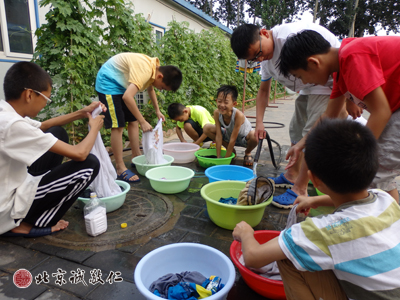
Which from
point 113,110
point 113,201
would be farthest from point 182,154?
point 113,201

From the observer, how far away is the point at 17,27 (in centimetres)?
319

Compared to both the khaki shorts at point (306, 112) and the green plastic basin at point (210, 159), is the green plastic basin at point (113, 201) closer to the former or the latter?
the green plastic basin at point (210, 159)

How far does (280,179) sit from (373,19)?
32.8m

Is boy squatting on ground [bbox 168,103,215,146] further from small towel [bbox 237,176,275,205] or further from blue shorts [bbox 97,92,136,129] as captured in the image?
small towel [bbox 237,176,275,205]

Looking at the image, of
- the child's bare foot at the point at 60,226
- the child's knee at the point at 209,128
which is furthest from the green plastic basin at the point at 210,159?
the child's bare foot at the point at 60,226

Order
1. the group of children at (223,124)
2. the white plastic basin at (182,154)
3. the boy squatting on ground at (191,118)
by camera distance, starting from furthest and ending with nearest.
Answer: the boy squatting on ground at (191,118)
the white plastic basin at (182,154)
the group of children at (223,124)

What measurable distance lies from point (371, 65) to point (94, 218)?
6.34 feet

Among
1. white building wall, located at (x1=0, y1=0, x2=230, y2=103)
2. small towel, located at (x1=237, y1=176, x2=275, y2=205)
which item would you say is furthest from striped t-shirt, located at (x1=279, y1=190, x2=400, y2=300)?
white building wall, located at (x1=0, y1=0, x2=230, y2=103)

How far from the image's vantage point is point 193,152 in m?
3.67

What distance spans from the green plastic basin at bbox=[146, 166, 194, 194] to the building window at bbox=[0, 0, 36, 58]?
236 cm

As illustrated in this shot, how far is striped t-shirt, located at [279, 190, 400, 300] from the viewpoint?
2.73 feet

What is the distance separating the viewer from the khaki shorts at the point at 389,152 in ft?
4.86

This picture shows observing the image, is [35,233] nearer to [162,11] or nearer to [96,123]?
[96,123]

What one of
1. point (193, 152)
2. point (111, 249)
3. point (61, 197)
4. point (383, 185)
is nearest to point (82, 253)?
point (111, 249)
